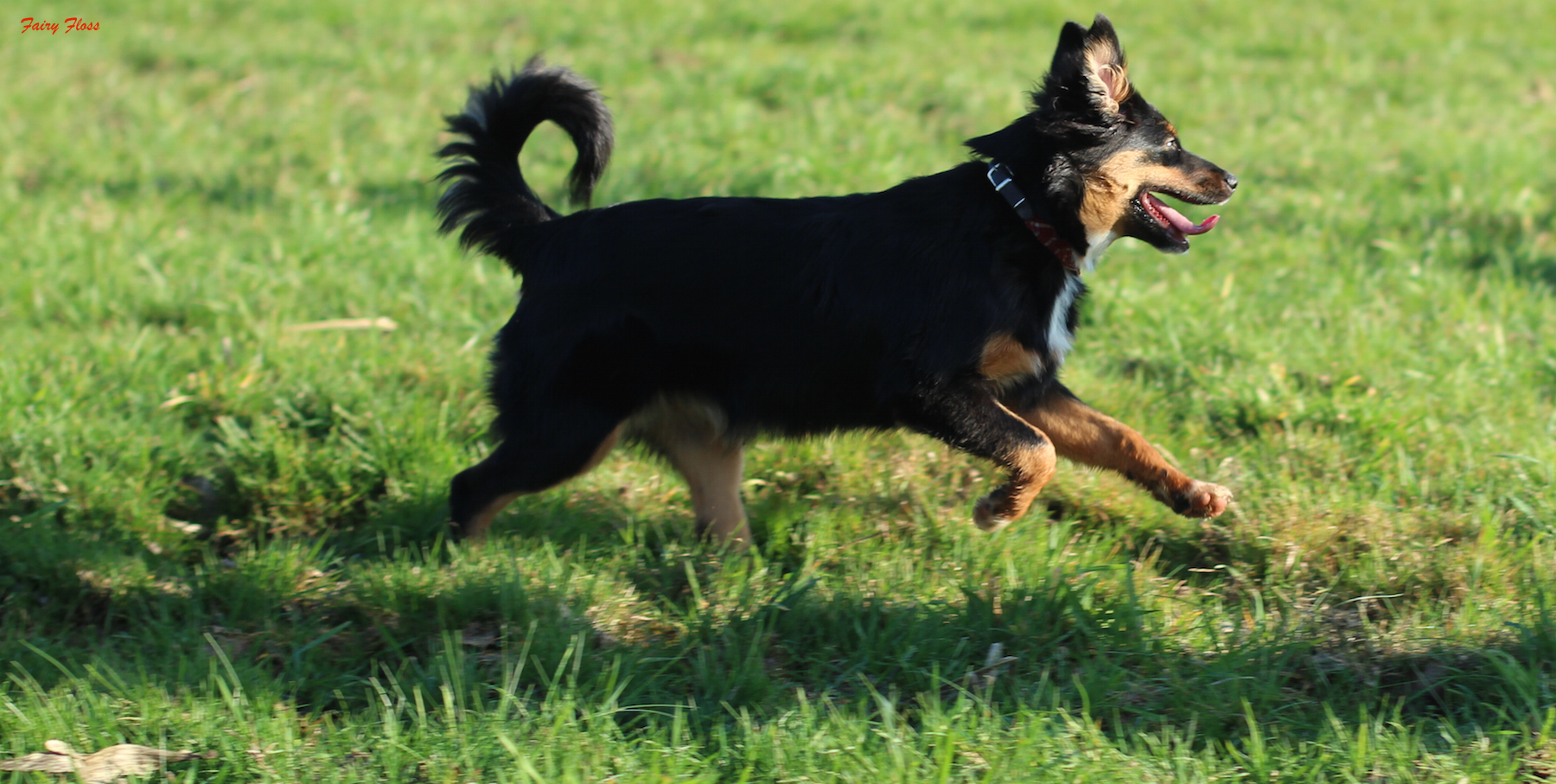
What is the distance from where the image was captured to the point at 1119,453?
3.47 metres

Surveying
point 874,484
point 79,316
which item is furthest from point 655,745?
point 79,316

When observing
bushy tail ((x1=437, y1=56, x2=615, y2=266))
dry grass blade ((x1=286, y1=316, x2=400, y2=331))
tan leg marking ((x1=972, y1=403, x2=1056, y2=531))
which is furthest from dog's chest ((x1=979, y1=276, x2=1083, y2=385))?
dry grass blade ((x1=286, y1=316, x2=400, y2=331))

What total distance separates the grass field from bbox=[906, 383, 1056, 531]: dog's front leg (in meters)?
0.26

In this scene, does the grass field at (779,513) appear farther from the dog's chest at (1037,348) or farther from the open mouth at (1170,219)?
the open mouth at (1170,219)

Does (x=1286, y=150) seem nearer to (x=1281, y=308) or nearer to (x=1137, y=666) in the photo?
(x=1281, y=308)

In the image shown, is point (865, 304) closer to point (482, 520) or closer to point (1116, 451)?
point (1116, 451)

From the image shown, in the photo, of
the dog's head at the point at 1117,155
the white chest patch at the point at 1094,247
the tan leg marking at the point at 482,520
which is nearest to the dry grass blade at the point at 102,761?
the tan leg marking at the point at 482,520

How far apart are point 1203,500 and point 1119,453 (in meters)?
0.26

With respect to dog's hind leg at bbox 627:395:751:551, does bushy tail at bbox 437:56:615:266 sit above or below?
above

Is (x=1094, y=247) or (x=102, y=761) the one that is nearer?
(x=102, y=761)

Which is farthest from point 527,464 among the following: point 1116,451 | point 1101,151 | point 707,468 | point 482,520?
point 1101,151

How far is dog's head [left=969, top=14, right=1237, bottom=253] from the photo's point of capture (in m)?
3.31

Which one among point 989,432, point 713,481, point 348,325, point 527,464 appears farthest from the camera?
point 348,325

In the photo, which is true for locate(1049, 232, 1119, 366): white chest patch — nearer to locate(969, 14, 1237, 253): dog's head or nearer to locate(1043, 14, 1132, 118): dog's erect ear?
locate(969, 14, 1237, 253): dog's head
